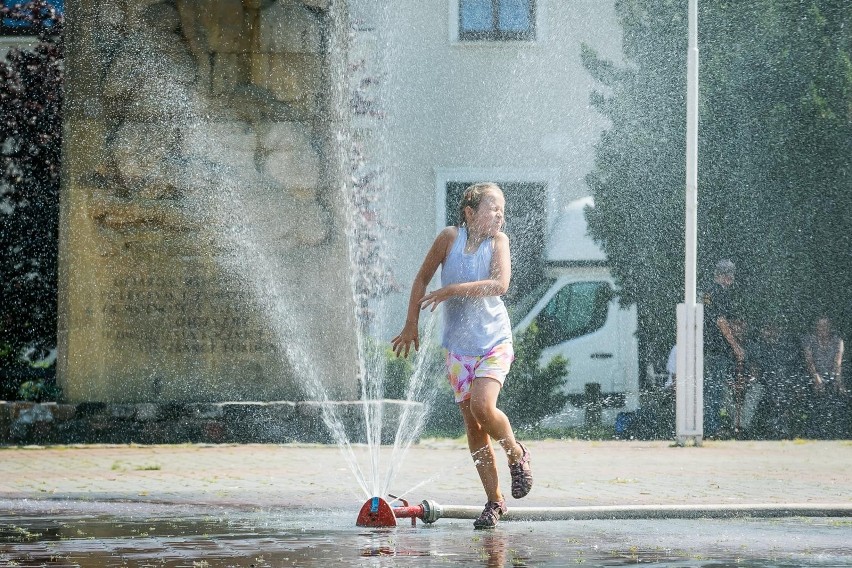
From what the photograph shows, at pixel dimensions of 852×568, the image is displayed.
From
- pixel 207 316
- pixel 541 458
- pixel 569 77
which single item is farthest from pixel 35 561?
pixel 569 77

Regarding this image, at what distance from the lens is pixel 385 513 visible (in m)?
7.73

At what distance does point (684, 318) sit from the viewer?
15.0 m

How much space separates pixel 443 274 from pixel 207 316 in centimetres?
649

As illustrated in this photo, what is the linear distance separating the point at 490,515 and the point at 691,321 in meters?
7.51

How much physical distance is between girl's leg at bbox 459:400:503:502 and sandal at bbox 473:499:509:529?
71mm

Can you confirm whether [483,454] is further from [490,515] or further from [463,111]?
[463,111]

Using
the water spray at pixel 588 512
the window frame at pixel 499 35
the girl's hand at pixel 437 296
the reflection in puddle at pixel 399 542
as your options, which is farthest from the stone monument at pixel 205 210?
the window frame at pixel 499 35

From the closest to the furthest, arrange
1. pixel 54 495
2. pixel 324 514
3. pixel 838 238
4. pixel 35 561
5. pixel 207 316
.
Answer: pixel 35 561
pixel 324 514
pixel 54 495
pixel 207 316
pixel 838 238

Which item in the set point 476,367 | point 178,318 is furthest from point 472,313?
point 178,318

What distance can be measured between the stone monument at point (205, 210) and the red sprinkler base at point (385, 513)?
6.55m

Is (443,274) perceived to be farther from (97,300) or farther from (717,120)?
(717,120)

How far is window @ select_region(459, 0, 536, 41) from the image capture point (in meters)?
23.5

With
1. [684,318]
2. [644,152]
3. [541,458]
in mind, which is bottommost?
[541,458]

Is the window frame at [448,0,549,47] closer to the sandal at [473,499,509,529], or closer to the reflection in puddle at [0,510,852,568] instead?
the reflection in puddle at [0,510,852,568]
